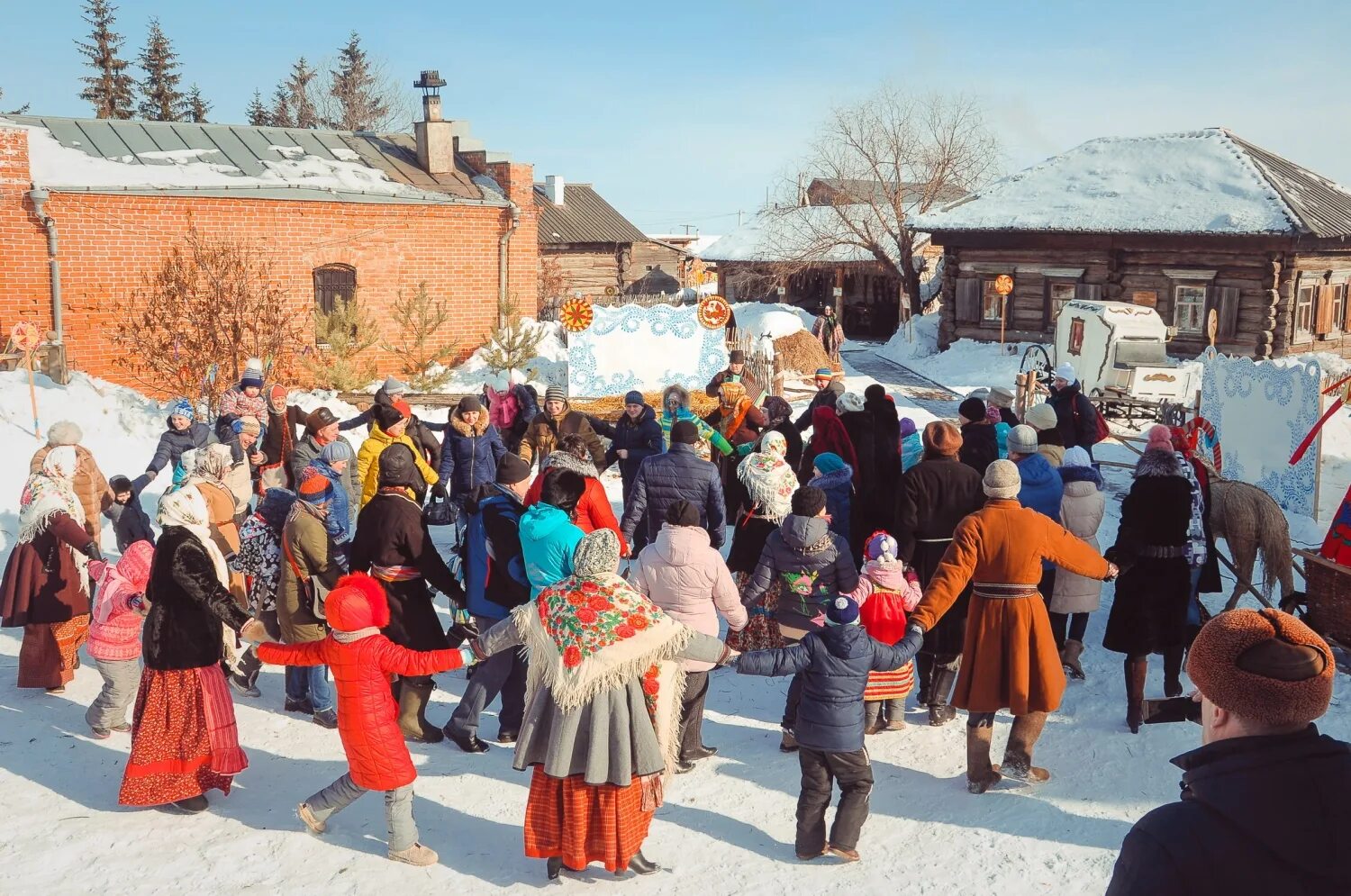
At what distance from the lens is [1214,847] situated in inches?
74.2

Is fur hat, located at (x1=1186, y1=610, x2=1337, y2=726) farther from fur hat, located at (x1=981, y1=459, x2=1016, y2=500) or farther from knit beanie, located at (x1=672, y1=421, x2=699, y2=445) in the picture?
knit beanie, located at (x1=672, y1=421, x2=699, y2=445)

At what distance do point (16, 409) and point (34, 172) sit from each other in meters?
5.18

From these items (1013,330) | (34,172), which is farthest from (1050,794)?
(1013,330)

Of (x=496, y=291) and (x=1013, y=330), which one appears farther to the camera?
(x=1013, y=330)

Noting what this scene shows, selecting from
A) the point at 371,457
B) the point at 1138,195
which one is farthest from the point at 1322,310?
the point at 371,457

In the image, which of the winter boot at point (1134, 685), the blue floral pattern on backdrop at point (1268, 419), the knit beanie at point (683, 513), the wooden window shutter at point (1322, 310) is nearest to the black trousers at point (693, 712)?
the knit beanie at point (683, 513)

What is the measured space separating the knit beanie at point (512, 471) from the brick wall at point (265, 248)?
467 inches

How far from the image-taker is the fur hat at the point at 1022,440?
6.36 meters

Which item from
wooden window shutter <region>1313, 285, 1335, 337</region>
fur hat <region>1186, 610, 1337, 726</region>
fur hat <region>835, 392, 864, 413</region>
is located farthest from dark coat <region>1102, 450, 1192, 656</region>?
wooden window shutter <region>1313, 285, 1335, 337</region>

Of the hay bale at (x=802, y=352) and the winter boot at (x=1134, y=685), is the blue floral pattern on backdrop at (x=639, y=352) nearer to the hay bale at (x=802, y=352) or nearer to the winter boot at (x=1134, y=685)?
the hay bale at (x=802, y=352)

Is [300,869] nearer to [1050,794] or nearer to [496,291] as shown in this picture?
[1050,794]

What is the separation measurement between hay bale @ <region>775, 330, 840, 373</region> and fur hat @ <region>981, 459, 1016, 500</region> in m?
16.9

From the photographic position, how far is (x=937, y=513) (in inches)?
241

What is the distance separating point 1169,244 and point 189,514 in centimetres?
2123
